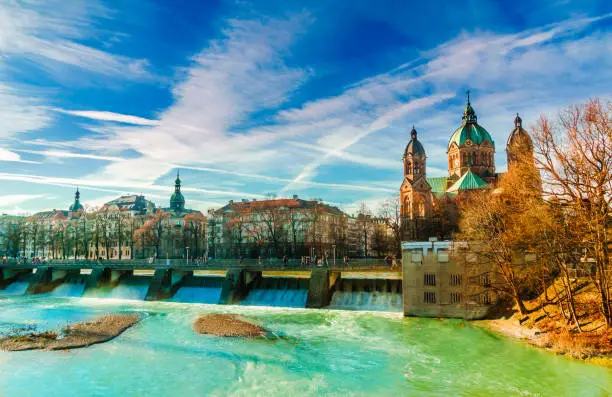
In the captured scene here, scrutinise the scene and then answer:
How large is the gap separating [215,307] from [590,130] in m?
32.5

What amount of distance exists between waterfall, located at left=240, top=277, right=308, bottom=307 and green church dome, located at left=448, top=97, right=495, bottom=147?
57836 millimetres

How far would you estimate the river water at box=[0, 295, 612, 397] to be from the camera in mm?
19812

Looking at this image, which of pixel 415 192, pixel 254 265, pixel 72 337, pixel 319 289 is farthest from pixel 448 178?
pixel 72 337

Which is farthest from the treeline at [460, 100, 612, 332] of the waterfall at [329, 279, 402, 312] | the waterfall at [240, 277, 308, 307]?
the waterfall at [240, 277, 308, 307]

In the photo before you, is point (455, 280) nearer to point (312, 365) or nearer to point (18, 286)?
point (312, 365)

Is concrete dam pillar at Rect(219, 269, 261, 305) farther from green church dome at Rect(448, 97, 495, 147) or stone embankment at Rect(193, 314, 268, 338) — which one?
green church dome at Rect(448, 97, 495, 147)

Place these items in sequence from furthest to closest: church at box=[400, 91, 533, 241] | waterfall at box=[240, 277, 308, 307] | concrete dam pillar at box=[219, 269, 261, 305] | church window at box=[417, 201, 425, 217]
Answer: church window at box=[417, 201, 425, 217] → church at box=[400, 91, 533, 241] → concrete dam pillar at box=[219, 269, 261, 305] → waterfall at box=[240, 277, 308, 307]

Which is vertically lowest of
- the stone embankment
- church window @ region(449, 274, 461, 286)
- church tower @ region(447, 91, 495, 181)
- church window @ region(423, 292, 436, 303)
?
the stone embankment

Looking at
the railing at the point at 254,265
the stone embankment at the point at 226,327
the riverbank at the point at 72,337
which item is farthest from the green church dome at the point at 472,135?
the riverbank at the point at 72,337

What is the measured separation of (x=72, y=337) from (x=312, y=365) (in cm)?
1637

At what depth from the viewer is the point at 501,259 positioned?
31188 millimetres

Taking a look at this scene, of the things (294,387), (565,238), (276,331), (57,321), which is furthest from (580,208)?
(57,321)

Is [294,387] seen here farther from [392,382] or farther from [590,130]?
[590,130]

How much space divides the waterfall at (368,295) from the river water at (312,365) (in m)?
4.61
